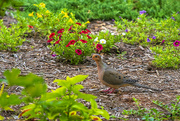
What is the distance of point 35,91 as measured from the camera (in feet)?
4.01

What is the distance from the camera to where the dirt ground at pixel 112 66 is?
→ 3611 millimetres

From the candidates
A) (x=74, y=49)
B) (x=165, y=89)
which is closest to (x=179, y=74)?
(x=165, y=89)

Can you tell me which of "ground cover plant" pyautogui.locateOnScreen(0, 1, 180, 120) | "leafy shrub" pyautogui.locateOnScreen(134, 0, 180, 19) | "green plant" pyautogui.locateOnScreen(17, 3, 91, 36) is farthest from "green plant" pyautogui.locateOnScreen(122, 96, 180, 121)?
"leafy shrub" pyautogui.locateOnScreen(134, 0, 180, 19)

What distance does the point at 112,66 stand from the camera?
517 centimetres

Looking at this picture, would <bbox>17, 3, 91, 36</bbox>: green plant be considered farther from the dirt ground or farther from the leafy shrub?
the leafy shrub

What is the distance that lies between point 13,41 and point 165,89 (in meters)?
3.17

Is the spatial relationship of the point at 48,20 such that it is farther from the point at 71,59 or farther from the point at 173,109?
the point at 173,109

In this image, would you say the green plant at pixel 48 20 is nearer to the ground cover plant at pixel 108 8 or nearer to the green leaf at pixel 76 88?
the ground cover plant at pixel 108 8

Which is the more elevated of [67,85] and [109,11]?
[109,11]

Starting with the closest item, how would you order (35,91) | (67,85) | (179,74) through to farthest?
1. (35,91)
2. (67,85)
3. (179,74)

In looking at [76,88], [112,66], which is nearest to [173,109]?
[76,88]

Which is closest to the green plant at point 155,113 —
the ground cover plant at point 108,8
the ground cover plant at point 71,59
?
the ground cover plant at point 71,59

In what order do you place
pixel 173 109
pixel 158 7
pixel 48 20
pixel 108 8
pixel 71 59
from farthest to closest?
pixel 158 7 → pixel 108 8 → pixel 48 20 → pixel 71 59 → pixel 173 109

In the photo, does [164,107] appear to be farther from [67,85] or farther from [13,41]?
[13,41]
